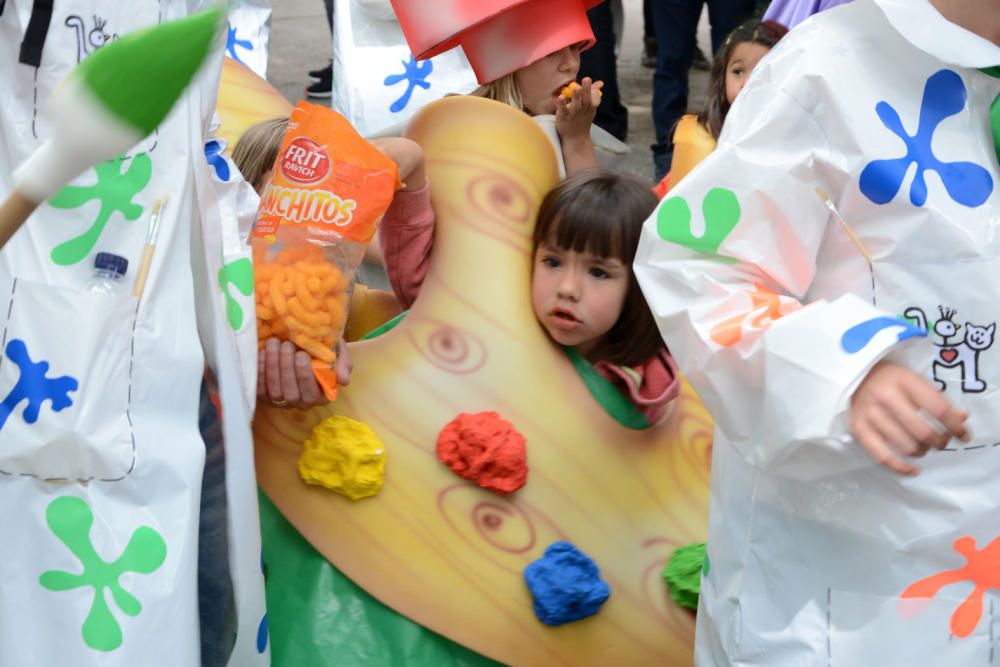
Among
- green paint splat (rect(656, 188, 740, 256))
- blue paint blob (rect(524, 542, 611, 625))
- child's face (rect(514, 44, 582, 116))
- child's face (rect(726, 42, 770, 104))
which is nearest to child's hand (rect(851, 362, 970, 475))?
green paint splat (rect(656, 188, 740, 256))

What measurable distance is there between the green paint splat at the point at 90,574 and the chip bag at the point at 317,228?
38 centimetres

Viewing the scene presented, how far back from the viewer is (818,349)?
4.07ft

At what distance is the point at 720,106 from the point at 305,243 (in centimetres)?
165

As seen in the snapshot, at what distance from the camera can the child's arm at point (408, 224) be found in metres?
1.91

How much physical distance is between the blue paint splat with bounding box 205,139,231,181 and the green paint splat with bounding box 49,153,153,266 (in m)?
0.19

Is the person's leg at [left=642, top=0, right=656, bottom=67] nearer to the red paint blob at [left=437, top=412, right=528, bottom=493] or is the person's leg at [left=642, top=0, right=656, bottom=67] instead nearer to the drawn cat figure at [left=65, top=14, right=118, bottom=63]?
the red paint blob at [left=437, top=412, right=528, bottom=493]

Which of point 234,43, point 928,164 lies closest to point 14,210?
point 928,164

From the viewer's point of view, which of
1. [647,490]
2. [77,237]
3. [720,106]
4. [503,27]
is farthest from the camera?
[720,106]

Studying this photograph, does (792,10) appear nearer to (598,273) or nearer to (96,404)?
(598,273)

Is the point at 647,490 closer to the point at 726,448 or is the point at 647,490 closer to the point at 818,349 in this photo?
the point at 726,448

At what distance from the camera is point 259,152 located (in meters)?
2.30

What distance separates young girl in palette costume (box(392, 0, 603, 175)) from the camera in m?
2.25

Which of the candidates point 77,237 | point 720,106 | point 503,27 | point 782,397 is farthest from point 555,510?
point 720,106

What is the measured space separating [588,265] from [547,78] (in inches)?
32.9
